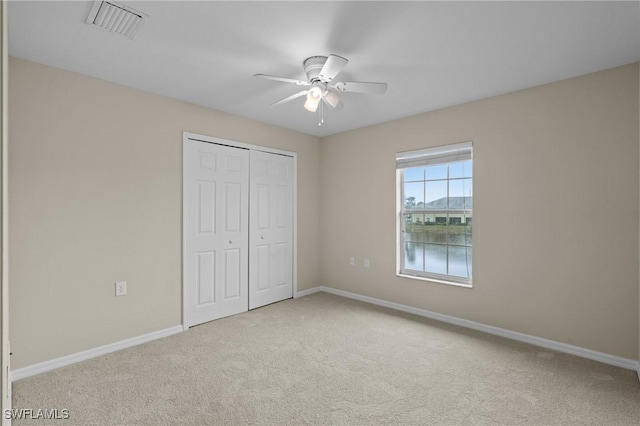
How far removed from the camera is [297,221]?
4.78 meters

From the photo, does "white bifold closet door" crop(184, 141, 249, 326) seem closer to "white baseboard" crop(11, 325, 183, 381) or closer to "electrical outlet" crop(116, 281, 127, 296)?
"white baseboard" crop(11, 325, 183, 381)

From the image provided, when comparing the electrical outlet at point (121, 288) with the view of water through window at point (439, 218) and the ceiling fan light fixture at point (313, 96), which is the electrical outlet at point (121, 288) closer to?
the ceiling fan light fixture at point (313, 96)

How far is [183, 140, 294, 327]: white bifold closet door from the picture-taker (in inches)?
142

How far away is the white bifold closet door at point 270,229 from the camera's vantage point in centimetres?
420

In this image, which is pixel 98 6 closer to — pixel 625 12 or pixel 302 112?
pixel 302 112

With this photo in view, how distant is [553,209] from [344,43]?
94.7 inches

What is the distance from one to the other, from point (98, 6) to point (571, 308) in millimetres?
4238

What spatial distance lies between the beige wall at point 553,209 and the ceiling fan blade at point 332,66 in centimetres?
189

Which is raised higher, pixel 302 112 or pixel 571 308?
pixel 302 112

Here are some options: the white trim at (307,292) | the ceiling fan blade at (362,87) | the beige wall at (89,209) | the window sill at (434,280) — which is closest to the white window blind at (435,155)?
the window sill at (434,280)

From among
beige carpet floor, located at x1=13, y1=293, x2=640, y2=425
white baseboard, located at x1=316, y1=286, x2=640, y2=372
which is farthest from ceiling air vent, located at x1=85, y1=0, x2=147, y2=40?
white baseboard, located at x1=316, y1=286, x2=640, y2=372

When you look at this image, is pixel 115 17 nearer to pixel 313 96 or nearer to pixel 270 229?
pixel 313 96

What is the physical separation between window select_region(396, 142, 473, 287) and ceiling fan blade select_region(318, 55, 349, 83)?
191 centimetres

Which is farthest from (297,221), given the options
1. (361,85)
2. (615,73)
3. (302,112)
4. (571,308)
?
(615,73)
